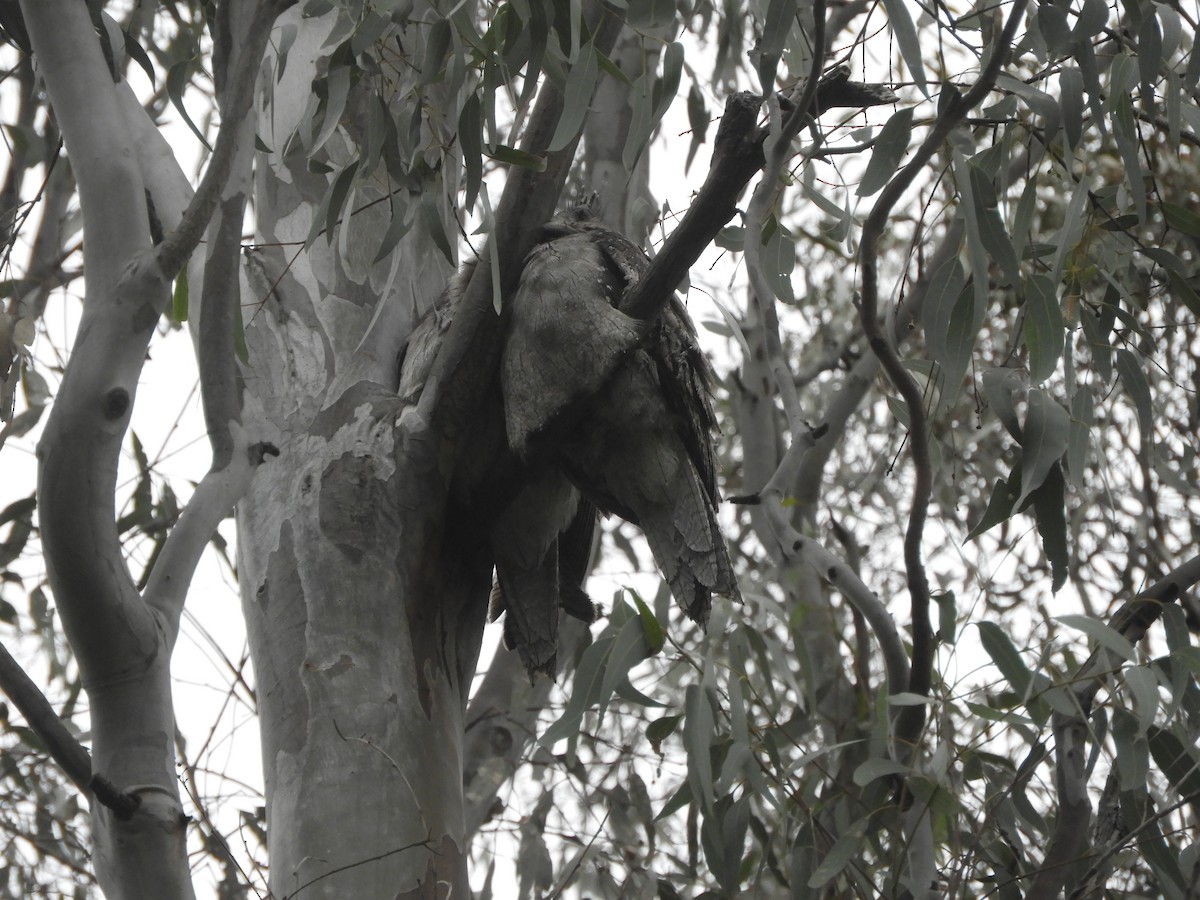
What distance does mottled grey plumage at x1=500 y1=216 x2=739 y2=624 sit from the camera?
5.58ft

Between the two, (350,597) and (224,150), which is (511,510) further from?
(224,150)

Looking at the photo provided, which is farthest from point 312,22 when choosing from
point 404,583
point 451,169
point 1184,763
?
point 1184,763

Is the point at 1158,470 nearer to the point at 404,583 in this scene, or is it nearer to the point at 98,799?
the point at 404,583

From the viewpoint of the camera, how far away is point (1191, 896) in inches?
66.8

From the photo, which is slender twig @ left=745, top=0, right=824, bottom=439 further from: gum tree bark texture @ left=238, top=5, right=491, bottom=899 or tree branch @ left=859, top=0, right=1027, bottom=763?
gum tree bark texture @ left=238, top=5, right=491, bottom=899

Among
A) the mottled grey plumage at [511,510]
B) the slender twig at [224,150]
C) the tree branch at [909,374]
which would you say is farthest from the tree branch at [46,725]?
the tree branch at [909,374]

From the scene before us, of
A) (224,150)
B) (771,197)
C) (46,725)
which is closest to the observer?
(46,725)

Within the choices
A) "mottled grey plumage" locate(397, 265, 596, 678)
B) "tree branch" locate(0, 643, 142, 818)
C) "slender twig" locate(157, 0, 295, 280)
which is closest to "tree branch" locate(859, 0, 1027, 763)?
"mottled grey plumage" locate(397, 265, 596, 678)

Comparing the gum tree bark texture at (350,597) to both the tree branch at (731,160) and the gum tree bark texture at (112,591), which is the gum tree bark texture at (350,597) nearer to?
the gum tree bark texture at (112,591)

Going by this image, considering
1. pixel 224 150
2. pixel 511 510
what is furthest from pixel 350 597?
pixel 224 150

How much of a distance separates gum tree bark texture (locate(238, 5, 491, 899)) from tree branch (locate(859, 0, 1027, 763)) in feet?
1.91

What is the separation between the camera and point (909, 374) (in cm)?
165

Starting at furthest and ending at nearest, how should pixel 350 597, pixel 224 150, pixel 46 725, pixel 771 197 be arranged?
pixel 771 197
pixel 350 597
pixel 224 150
pixel 46 725

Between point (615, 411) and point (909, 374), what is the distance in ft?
1.34
